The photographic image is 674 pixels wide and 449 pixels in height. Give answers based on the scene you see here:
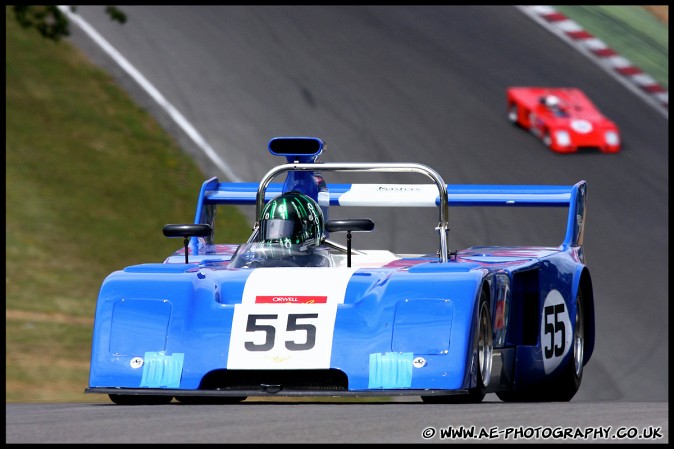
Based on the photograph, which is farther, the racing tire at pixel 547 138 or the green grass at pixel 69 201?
the racing tire at pixel 547 138

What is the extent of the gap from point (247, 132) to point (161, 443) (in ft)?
50.3

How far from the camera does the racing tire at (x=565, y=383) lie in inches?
372

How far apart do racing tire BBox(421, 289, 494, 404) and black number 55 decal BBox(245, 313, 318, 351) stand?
728mm

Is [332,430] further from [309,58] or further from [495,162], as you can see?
[309,58]

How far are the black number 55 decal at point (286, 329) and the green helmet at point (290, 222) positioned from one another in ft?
3.86

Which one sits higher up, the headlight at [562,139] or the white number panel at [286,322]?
the headlight at [562,139]

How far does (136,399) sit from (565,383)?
3.05 m

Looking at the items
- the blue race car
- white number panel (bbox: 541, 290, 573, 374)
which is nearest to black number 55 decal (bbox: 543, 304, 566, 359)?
white number panel (bbox: 541, 290, 573, 374)

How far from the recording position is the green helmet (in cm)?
877

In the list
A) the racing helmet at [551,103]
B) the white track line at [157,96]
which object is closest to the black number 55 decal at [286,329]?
the white track line at [157,96]

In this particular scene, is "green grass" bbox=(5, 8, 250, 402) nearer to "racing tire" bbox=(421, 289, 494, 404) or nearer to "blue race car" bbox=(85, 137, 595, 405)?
"blue race car" bbox=(85, 137, 595, 405)

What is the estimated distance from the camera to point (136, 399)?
26.5 feet

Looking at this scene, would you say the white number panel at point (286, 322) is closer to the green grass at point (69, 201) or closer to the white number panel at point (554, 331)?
the white number panel at point (554, 331)

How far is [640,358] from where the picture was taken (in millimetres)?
14609
